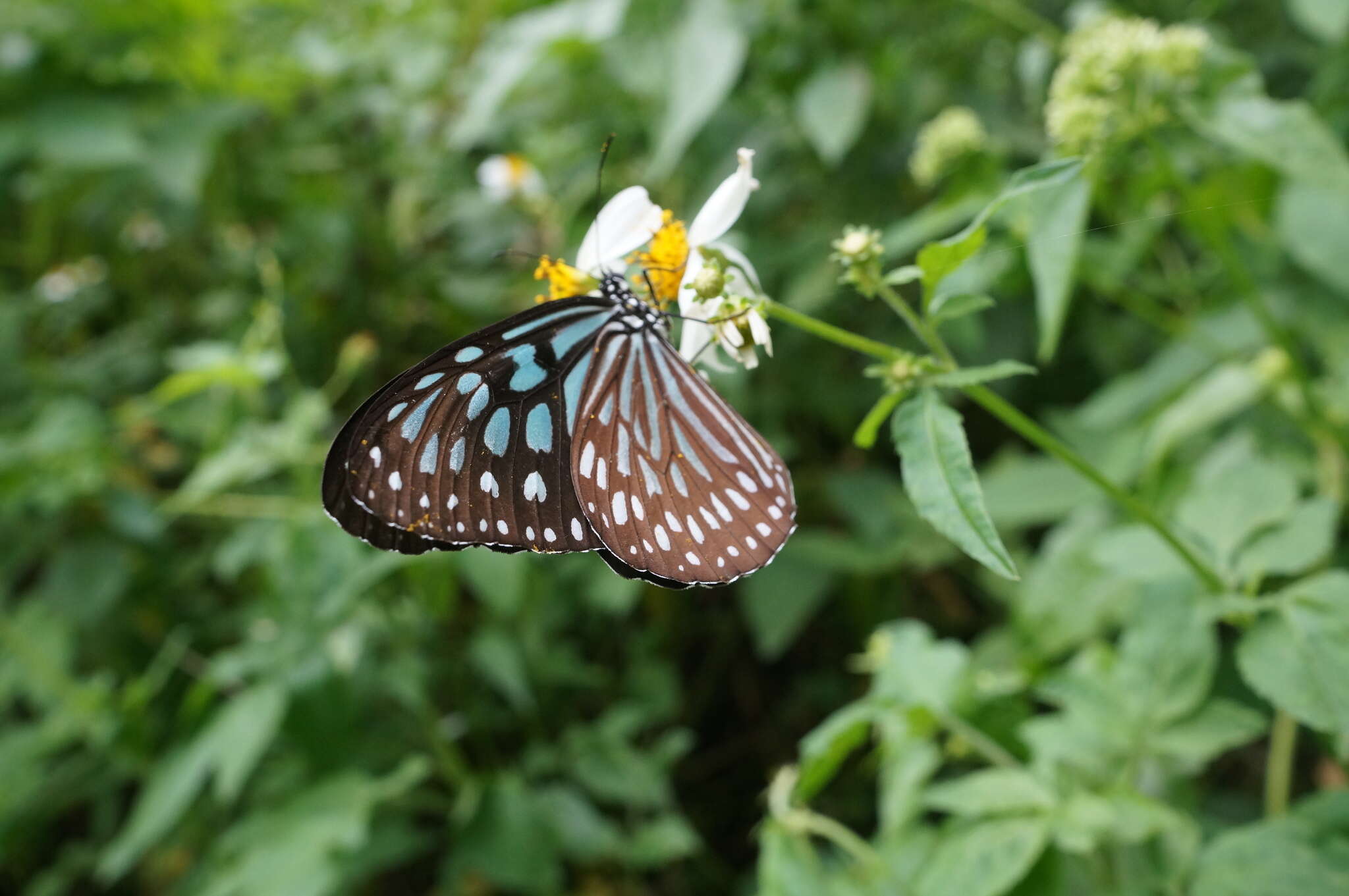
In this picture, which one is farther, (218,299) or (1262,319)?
(218,299)

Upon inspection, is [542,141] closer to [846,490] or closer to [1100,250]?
[846,490]

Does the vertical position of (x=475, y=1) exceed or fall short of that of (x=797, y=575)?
it exceeds it

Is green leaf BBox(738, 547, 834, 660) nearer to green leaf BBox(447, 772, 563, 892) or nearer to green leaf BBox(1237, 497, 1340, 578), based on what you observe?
green leaf BBox(447, 772, 563, 892)

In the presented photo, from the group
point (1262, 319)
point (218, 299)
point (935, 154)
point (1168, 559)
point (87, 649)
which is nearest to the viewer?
point (1168, 559)

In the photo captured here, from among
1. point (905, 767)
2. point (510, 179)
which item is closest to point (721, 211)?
point (905, 767)

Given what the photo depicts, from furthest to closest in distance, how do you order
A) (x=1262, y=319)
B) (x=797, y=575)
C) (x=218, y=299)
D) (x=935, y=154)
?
(x=218, y=299) → (x=797, y=575) → (x=935, y=154) → (x=1262, y=319)

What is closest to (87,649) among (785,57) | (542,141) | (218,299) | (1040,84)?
(218,299)

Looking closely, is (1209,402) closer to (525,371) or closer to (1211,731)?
(1211,731)
